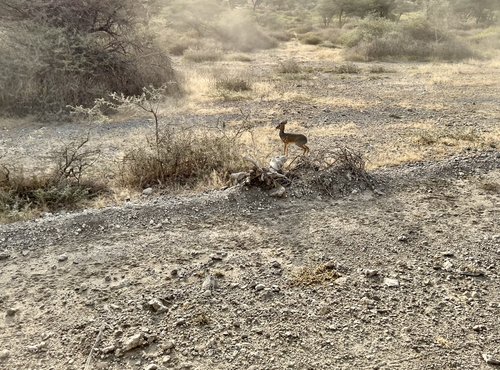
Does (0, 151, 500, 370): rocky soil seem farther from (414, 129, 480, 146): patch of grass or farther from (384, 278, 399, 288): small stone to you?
(414, 129, 480, 146): patch of grass

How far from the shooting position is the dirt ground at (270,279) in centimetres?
300

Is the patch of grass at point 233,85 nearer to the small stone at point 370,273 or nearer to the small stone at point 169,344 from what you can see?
the small stone at point 370,273

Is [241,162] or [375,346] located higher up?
[241,162]

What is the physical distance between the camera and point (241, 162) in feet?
19.3

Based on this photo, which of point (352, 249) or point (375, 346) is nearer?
point (375, 346)

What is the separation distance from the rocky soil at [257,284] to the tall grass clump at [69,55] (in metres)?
5.48

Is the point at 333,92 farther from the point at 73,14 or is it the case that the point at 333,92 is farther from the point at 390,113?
the point at 73,14

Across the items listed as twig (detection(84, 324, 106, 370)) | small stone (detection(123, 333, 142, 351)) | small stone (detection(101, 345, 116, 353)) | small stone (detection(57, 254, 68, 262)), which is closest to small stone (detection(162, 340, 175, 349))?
small stone (detection(123, 333, 142, 351))

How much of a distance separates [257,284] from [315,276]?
18.8 inches

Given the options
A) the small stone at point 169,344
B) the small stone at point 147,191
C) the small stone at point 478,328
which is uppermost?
the small stone at point 147,191

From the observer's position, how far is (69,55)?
9.77 meters

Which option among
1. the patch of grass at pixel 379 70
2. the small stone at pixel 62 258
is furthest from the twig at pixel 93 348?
the patch of grass at pixel 379 70

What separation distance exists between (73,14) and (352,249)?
8.94 metres

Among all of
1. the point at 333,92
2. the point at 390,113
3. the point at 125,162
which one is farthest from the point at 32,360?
the point at 333,92
